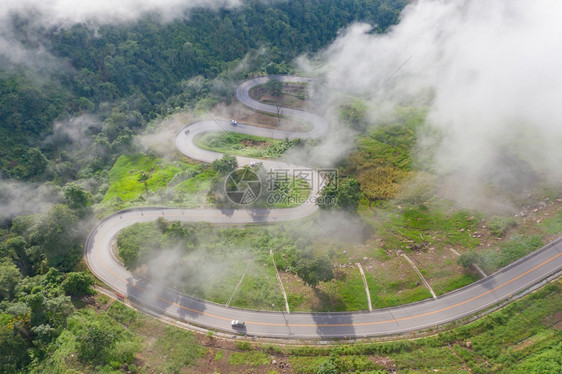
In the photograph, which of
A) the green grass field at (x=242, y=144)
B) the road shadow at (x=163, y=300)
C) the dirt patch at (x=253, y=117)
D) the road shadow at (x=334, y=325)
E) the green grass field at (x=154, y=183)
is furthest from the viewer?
the dirt patch at (x=253, y=117)

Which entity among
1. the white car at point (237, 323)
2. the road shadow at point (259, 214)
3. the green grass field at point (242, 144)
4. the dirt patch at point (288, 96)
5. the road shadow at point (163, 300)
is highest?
the dirt patch at point (288, 96)

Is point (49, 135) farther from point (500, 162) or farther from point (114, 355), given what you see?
point (500, 162)

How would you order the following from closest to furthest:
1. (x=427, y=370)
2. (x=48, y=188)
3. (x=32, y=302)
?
(x=427, y=370), (x=32, y=302), (x=48, y=188)

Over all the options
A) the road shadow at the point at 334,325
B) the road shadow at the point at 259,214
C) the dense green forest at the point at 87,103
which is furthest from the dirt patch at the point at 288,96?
the road shadow at the point at 334,325

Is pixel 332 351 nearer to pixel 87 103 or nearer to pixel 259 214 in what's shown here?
pixel 259 214

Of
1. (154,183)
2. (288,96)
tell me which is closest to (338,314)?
(154,183)

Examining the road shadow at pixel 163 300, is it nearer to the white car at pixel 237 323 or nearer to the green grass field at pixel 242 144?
the white car at pixel 237 323

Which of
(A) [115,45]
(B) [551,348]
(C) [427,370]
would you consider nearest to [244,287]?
(C) [427,370]

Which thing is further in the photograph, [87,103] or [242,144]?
[87,103]

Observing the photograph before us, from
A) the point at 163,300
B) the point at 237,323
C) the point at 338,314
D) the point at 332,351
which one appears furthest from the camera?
the point at 163,300
